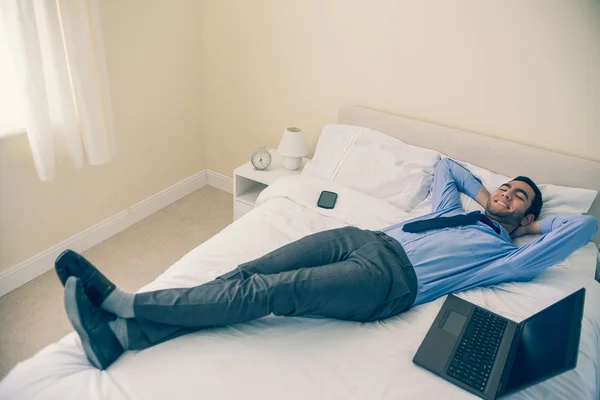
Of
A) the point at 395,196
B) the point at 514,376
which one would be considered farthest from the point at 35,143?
the point at 514,376

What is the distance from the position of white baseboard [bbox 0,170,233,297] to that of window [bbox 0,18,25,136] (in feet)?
2.25

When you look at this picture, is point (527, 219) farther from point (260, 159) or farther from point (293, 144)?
point (260, 159)

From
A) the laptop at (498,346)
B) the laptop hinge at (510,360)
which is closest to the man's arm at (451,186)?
the laptop at (498,346)

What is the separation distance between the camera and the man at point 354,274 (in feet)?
3.95

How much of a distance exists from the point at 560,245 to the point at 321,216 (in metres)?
0.99

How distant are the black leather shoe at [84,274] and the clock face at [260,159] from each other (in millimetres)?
1361

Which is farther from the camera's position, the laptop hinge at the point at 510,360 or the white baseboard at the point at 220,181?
the white baseboard at the point at 220,181

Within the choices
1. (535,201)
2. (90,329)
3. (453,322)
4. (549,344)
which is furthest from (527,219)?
(90,329)

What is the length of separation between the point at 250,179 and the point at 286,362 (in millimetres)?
1563

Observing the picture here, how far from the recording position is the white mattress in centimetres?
107

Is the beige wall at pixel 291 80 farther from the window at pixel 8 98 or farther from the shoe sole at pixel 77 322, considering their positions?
the shoe sole at pixel 77 322

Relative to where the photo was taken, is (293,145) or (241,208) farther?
(241,208)

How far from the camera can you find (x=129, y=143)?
251 cm

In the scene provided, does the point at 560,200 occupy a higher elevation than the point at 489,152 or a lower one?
lower
